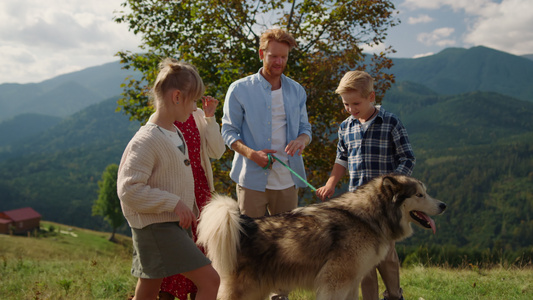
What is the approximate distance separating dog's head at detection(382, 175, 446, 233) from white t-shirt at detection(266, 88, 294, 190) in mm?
1141

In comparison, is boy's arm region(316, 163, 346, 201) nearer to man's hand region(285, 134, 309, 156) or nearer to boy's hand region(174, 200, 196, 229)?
→ man's hand region(285, 134, 309, 156)

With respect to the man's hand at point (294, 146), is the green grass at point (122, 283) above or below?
below

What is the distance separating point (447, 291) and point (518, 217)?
440 ft

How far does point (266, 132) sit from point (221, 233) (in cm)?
139

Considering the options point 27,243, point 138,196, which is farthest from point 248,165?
point 27,243

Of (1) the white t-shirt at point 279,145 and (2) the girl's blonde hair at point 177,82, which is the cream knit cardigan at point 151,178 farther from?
(1) the white t-shirt at point 279,145

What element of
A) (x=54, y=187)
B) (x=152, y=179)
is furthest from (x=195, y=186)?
(x=54, y=187)

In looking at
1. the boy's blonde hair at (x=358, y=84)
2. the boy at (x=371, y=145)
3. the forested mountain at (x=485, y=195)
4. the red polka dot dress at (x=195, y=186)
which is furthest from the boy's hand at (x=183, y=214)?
the forested mountain at (x=485, y=195)

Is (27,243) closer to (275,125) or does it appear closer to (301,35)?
(301,35)

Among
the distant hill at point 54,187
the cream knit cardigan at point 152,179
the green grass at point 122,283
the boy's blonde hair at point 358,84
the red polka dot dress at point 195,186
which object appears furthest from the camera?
the distant hill at point 54,187

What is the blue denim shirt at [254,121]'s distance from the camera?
4.29 m

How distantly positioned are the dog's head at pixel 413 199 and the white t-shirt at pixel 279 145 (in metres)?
1.14

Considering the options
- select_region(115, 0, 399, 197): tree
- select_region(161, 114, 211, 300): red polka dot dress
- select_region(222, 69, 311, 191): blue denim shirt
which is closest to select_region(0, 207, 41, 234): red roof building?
select_region(115, 0, 399, 197): tree

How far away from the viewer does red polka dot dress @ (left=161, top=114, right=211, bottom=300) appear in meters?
3.61
